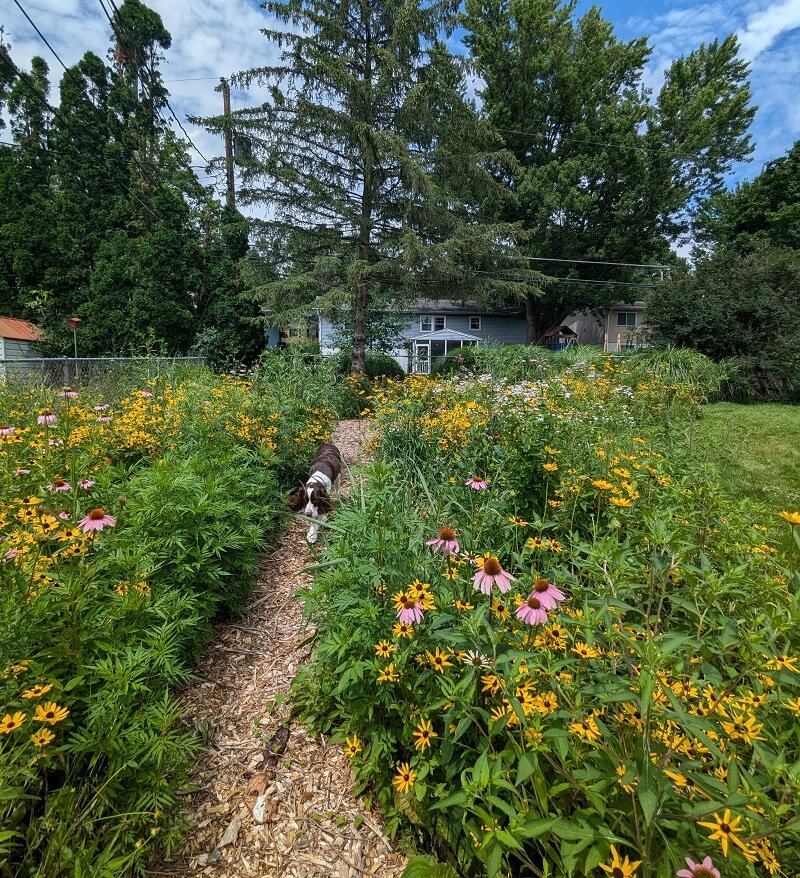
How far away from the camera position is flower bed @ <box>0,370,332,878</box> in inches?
42.1

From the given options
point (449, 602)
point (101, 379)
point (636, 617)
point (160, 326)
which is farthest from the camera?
point (160, 326)

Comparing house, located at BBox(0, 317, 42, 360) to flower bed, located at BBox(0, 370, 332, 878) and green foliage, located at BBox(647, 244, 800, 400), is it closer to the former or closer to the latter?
flower bed, located at BBox(0, 370, 332, 878)

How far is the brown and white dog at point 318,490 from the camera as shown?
11.0 ft

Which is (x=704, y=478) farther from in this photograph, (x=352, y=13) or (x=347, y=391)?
(x=352, y=13)

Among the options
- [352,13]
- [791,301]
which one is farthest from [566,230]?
[352,13]

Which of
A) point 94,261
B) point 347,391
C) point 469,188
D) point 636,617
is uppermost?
point 469,188

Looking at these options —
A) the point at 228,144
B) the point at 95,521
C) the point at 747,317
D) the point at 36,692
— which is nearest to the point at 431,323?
the point at 228,144

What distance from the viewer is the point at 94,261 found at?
13094 millimetres

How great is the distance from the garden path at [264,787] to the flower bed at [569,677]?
118 mm

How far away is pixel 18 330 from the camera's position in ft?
42.8

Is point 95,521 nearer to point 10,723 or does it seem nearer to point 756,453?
point 10,723

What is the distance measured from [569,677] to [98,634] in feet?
4.73

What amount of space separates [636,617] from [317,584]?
1.30 m

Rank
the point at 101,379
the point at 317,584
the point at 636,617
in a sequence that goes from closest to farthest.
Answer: the point at 636,617
the point at 317,584
the point at 101,379
